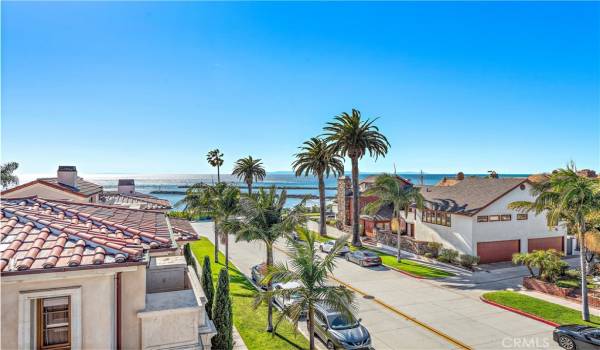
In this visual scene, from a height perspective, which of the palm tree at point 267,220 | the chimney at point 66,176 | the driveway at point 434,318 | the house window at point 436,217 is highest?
the chimney at point 66,176

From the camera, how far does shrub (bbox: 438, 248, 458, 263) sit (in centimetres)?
2987

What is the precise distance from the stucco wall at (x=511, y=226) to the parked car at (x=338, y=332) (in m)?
19.4

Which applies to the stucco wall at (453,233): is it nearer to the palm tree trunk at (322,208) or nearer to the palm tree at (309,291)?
the palm tree trunk at (322,208)

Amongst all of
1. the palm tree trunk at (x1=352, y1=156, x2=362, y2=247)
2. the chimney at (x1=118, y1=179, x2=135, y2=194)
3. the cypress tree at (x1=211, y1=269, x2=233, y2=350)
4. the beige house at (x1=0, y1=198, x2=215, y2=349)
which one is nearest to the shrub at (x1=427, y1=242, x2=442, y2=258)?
the palm tree trunk at (x1=352, y1=156, x2=362, y2=247)

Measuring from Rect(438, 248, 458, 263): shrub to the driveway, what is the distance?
6201mm

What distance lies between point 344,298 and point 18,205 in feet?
35.3

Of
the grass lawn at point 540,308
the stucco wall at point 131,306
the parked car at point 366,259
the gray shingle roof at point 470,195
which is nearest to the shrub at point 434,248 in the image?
the gray shingle roof at point 470,195

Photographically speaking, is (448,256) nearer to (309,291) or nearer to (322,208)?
(322,208)

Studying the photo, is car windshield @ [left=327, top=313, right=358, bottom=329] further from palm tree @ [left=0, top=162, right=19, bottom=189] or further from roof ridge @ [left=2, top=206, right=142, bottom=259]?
palm tree @ [left=0, top=162, right=19, bottom=189]

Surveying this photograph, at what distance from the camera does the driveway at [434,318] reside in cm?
1534

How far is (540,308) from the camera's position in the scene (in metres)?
19.1

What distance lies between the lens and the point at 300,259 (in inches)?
482

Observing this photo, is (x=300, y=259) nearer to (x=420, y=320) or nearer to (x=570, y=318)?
(x=420, y=320)

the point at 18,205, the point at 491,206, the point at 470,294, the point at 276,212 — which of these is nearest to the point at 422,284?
the point at 470,294
